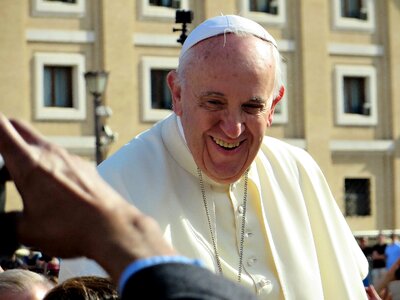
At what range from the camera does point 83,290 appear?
274 cm

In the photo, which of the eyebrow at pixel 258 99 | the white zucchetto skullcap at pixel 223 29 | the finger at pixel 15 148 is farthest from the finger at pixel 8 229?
the white zucchetto skullcap at pixel 223 29

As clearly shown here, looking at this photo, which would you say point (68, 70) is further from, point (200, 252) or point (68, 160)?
point (68, 160)

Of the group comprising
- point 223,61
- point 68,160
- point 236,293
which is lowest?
point 236,293

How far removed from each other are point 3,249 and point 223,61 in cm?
215

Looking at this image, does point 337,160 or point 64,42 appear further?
point 337,160

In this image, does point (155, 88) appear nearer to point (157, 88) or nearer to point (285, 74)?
point (157, 88)

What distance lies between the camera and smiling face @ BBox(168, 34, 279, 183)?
11.4ft

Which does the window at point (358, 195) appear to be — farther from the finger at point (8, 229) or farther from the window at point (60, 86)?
the finger at point (8, 229)

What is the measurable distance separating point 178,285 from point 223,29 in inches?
92.3

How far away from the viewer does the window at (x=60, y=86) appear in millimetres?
26609

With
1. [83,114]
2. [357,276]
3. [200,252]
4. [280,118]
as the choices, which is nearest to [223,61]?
[200,252]

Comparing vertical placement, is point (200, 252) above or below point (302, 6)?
below

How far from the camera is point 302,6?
2944cm

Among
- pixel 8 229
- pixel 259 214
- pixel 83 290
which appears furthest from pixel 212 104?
pixel 8 229
